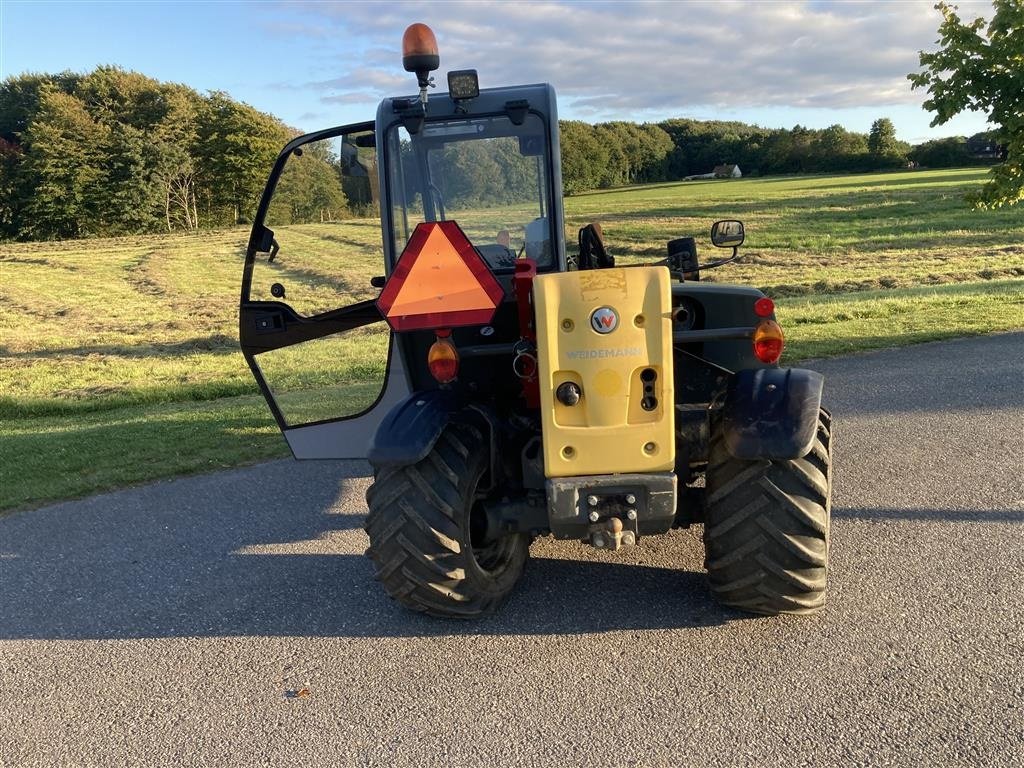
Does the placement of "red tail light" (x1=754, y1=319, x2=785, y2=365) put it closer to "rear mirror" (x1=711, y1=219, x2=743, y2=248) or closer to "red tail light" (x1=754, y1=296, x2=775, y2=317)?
"red tail light" (x1=754, y1=296, x2=775, y2=317)

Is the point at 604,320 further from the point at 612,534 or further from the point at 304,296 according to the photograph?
the point at 304,296

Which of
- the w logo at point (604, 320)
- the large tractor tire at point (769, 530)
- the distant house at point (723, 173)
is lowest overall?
the large tractor tire at point (769, 530)

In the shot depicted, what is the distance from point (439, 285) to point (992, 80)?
30.5 feet

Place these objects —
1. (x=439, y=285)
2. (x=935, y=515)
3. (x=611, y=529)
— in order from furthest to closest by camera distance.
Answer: (x=935, y=515)
(x=439, y=285)
(x=611, y=529)

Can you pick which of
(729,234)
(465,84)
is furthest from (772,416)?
(465,84)

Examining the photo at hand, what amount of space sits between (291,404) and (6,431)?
493 centimetres

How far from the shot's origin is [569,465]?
3.37 meters

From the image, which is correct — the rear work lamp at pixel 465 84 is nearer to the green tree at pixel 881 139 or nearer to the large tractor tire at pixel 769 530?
the large tractor tire at pixel 769 530

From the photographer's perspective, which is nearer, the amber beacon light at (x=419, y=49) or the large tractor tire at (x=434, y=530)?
the large tractor tire at (x=434, y=530)

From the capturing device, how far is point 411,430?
3.67 m

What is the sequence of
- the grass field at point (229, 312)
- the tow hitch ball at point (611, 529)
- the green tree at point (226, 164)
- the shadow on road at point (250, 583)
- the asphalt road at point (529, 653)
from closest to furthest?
the asphalt road at point (529, 653) < the tow hitch ball at point (611, 529) < the shadow on road at point (250, 583) < the grass field at point (229, 312) < the green tree at point (226, 164)

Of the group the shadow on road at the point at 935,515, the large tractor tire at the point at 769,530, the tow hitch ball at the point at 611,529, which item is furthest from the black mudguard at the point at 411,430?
the shadow on road at the point at 935,515

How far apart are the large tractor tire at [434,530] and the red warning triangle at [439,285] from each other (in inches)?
21.1

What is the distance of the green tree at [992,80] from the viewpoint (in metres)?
9.72
